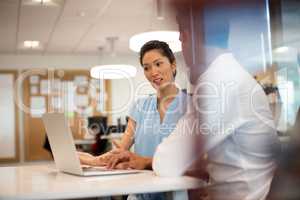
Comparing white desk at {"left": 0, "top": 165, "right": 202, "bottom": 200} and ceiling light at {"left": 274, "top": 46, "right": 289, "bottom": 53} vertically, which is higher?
ceiling light at {"left": 274, "top": 46, "right": 289, "bottom": 53}

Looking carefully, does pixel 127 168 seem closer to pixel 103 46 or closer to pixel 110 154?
pixel 110 154

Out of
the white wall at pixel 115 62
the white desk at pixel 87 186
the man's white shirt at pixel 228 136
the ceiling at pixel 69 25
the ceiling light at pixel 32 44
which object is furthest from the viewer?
the ceiling light at pixel 32 44

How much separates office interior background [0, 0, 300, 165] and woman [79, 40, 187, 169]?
2 cm

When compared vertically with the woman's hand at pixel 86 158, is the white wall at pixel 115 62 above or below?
above

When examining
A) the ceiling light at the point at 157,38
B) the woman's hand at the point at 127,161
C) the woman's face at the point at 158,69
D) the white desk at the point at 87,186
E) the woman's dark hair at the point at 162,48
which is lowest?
the white desk at the point at 87,186

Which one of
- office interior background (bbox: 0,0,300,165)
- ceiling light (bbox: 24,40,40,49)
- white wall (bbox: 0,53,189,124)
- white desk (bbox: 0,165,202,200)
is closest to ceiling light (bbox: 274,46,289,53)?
office interior background (bbox: 0,0,300,165)

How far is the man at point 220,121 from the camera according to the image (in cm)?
81

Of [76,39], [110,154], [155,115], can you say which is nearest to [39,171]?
[110,154]

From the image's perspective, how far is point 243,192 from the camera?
869 millimetres

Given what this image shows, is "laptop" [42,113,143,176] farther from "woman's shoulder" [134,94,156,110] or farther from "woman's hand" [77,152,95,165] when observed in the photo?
"woman's shoulder" [134,94,156,110]

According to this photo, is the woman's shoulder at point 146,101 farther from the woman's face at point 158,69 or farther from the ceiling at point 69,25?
the ceiling at point 69,25

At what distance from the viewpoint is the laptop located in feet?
2.90

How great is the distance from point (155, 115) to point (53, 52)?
0.41 meters

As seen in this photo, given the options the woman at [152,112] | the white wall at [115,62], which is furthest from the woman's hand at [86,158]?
the white wall at [115,62]
